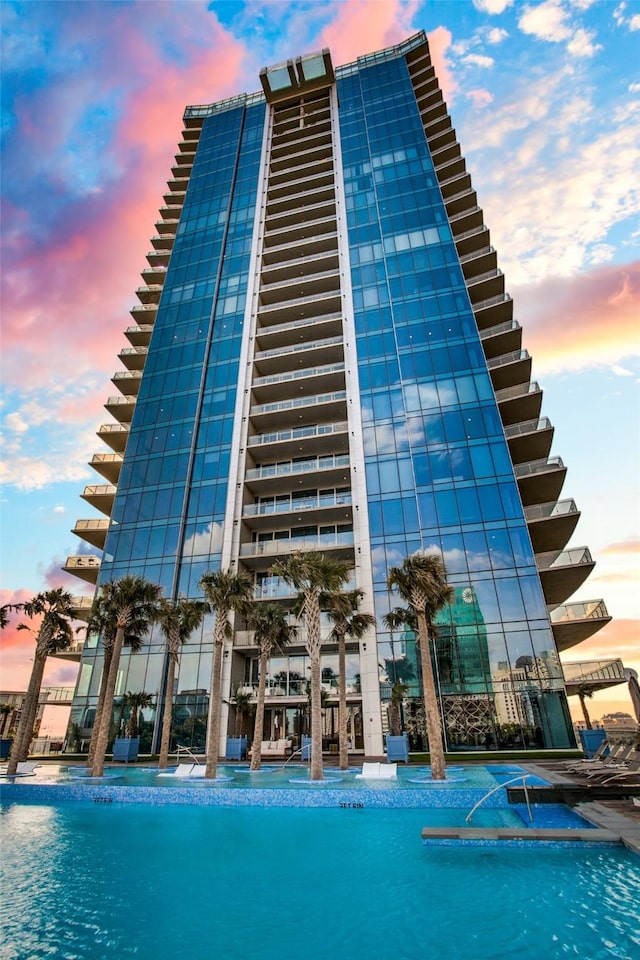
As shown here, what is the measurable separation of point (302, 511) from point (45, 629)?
58.6 feet

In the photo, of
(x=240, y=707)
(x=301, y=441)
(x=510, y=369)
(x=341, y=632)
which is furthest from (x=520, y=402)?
(x=240, y=707)

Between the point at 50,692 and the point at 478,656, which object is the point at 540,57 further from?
the point at 50,692

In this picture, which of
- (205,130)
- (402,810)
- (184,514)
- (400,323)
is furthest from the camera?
(205,130)

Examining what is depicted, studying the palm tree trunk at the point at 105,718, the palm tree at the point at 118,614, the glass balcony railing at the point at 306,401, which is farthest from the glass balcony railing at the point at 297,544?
the palm tree trunk at the point at 105,718

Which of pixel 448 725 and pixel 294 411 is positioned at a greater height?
pixel 294 411

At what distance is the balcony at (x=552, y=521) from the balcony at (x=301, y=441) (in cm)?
1488

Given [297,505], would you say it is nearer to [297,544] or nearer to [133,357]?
[297,544]

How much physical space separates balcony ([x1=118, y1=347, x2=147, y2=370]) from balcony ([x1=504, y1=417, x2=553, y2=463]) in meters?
35.3

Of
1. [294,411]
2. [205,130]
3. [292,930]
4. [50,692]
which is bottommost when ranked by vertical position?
[292,930]

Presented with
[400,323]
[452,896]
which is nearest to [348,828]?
[452,896]

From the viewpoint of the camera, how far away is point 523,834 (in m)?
9.70

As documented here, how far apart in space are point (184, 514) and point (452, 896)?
106 feet

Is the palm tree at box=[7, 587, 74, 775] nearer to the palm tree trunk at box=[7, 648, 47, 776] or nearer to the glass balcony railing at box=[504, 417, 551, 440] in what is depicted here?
the palm tree trunk at box=[7, 648, 47, 776]

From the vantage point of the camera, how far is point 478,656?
92.3 feet
